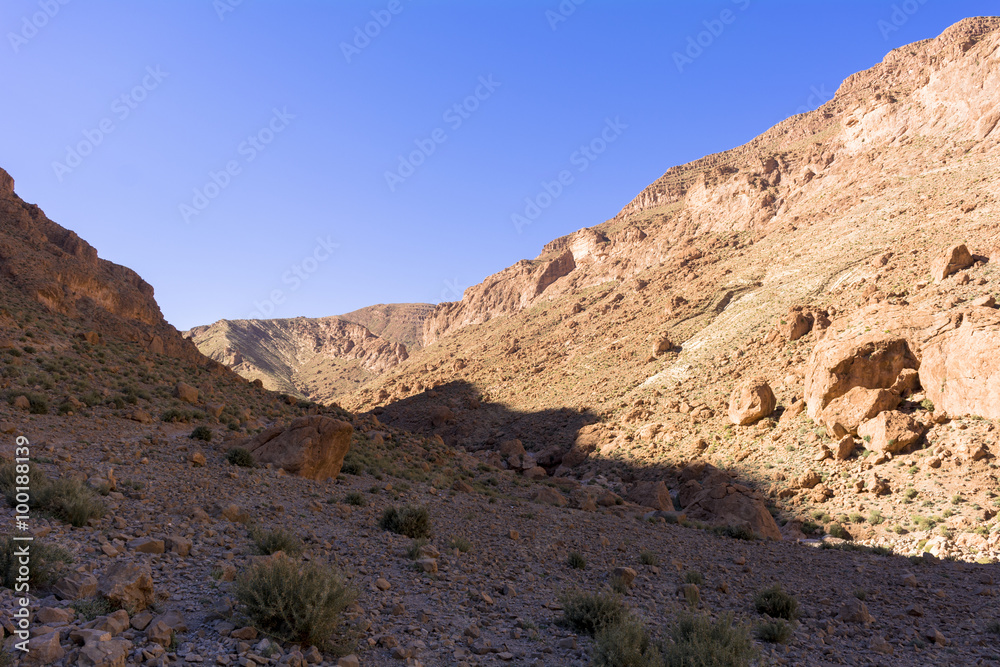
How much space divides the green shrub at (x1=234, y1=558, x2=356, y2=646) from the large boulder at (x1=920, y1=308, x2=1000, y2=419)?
25823mm

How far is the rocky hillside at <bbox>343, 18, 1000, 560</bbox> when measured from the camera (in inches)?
827

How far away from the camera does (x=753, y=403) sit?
96.1 ft

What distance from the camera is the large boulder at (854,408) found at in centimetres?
2355

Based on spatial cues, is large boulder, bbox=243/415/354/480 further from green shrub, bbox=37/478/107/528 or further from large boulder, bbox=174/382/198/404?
green shrub, bbox=37/478/107/528

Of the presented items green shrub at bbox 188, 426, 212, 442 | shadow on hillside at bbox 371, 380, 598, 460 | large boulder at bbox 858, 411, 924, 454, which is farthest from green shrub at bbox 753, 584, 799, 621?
shadow on hillside at bbox 371, 380, 598, 460

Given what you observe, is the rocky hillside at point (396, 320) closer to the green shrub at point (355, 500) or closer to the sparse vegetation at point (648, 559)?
the green shrub at point (355, 500)

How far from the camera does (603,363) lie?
50.5m

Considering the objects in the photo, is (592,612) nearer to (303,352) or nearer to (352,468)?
(352,468)

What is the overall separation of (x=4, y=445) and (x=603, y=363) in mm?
45139

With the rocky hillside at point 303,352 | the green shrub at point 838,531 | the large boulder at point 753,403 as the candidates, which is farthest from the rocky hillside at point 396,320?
the green shrub at point 838,531

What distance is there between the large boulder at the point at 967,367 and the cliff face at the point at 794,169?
3322 cm

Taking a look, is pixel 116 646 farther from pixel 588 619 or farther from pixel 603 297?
pixel 603 297

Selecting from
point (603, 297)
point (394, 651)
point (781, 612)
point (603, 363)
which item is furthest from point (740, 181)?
point (394, 651)

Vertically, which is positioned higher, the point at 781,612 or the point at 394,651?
the point at 781,612
